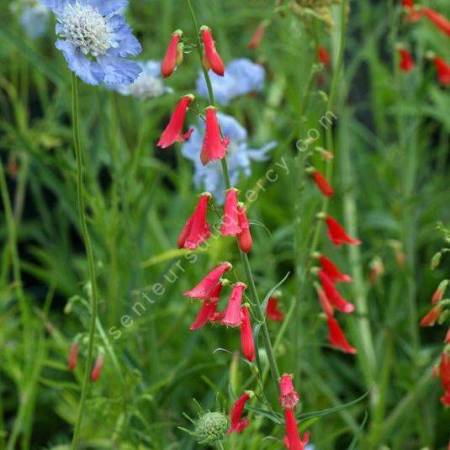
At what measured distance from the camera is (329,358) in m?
3.02

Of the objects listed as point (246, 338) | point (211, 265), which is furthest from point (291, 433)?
point (211, 265)

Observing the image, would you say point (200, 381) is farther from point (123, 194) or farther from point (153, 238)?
point (123, 194)

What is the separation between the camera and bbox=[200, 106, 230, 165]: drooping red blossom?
154cm

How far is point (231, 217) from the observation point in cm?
151

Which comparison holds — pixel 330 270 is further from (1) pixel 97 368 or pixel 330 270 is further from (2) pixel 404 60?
(2) pixel 404 60

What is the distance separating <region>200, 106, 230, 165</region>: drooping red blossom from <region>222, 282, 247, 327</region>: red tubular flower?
20cm

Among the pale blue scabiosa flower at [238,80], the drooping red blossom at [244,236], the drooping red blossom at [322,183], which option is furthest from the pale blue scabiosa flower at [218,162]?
the drooping red blossom at [244,236]

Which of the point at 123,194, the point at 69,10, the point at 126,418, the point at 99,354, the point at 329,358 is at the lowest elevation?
the point at 329,358

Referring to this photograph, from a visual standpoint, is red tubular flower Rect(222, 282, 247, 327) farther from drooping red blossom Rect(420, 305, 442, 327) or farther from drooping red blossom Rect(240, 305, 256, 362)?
drooping red blossom Rect(420, 305, 442, 327)

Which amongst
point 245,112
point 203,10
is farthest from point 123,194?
point 245,112

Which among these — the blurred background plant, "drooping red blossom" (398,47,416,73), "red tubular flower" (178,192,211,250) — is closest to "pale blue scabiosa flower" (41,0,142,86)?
"red tubular flower" (178,192,211,250)

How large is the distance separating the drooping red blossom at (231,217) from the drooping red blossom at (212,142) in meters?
0.06

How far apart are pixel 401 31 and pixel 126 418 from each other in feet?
9.18

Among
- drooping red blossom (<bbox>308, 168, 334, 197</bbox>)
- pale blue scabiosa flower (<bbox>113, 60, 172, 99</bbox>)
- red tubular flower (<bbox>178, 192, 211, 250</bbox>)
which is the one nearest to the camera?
red tubular flower (<bbox>178, 192, 211, 250</bbox>)
